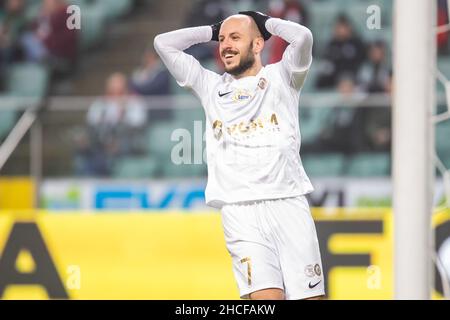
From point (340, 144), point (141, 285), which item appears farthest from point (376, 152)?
point (141, 285)

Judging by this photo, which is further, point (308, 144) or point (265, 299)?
point (308, 144)

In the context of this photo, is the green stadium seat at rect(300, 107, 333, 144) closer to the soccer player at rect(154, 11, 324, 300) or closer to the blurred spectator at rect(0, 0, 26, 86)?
the blurred spectator at rect(0, 0, 26, 86)

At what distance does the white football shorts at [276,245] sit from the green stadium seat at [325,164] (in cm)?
422

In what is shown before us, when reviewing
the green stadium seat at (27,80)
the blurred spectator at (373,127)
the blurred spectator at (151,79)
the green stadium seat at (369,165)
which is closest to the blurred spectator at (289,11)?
the blurred spectator at (373,127)

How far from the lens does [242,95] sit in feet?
11.6

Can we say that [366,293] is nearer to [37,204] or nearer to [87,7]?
[37,204]

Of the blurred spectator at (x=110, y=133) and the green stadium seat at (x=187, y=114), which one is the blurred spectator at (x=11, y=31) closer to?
the blurred spectator at (x=110, y=133)

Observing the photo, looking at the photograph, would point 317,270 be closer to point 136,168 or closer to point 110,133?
point 110,133

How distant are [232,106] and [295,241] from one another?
0.48 meters

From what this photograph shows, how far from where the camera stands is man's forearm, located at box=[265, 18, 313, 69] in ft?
11.4

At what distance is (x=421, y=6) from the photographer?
4605 mm

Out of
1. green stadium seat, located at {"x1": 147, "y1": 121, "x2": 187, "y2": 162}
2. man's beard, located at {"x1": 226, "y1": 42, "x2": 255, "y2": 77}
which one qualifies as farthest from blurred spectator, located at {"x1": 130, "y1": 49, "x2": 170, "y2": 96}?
man's beard, located at {"x1": 226, "y1": 42, "x2": 255, "y2": 77}

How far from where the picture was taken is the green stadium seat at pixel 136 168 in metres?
7.64

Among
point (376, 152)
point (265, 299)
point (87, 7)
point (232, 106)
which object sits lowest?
point (265, 299)
